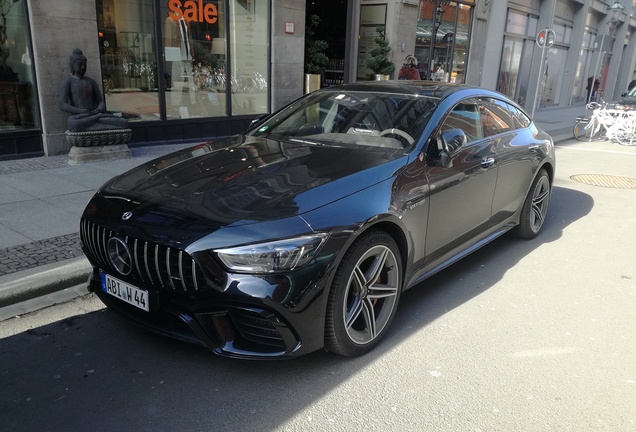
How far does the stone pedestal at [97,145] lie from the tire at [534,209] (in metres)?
6.06

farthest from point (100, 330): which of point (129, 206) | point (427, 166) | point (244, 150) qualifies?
point (427, 166)

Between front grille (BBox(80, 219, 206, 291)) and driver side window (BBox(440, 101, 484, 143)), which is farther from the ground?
driver side window (BBox(440, 101, 484, 143))

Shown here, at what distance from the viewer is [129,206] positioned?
3.11m

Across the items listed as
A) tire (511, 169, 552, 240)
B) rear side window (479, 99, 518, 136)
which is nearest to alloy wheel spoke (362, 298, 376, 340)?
rear side window (479, 99, 518, 136)

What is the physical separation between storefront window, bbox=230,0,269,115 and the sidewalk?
350cm

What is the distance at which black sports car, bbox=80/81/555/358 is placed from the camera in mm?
2740

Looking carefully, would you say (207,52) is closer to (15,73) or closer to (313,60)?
(313,60)

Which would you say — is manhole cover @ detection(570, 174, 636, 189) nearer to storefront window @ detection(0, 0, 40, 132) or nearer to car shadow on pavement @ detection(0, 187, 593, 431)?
car shadow on pavement @ detection(0, 187, 593, 431)

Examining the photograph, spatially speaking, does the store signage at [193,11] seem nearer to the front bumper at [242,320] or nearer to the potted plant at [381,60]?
the potted plant at [381,60]

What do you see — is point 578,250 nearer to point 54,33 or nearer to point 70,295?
point 70,295

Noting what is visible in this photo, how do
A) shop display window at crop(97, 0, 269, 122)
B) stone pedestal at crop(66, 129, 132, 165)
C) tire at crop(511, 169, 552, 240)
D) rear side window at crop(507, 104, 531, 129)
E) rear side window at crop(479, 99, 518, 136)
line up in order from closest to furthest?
rear side window at crop(479, 99, 518, 136) < rear side window at crop(507, 104, 531, 129) < tire at crop(511, 169, 552, 240) < stone pedestal at crop(66, 129, 132, 165) < shop display window at crop(97, 0, 269, 122)

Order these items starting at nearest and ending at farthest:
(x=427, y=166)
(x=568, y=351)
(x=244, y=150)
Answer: (x=568, y=351) < (x=427, y=166) < (x=244, y=150)

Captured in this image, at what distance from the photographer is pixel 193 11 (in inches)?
412

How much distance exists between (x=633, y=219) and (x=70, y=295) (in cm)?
666
